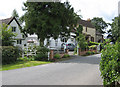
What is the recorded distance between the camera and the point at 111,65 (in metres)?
5.38

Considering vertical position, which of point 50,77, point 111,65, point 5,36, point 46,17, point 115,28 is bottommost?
point 50,77

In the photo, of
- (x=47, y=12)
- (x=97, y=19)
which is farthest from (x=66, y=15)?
(x=97, y=19)

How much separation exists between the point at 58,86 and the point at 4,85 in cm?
245

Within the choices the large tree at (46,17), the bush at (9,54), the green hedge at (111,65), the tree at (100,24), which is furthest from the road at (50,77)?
the tree at (100,24)

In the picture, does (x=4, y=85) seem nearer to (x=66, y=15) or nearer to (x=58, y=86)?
(x=58, y=86)

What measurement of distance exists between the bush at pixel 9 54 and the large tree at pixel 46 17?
256 inches

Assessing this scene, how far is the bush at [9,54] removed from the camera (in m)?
13.9

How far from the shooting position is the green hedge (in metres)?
5.27

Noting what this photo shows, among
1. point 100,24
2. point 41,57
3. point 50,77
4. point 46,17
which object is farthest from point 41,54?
point 100,24

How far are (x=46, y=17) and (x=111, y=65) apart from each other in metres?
17.0

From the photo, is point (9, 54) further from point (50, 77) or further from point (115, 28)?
point (115, 28)

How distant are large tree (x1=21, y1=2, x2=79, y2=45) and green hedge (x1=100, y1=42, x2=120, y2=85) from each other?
15.4m

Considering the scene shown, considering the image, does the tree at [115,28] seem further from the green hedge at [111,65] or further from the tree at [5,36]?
the green hedge at [111,65]

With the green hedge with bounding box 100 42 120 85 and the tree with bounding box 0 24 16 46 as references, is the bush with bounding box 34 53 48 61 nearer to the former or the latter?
the tree with bounding box 0 24 16 46
